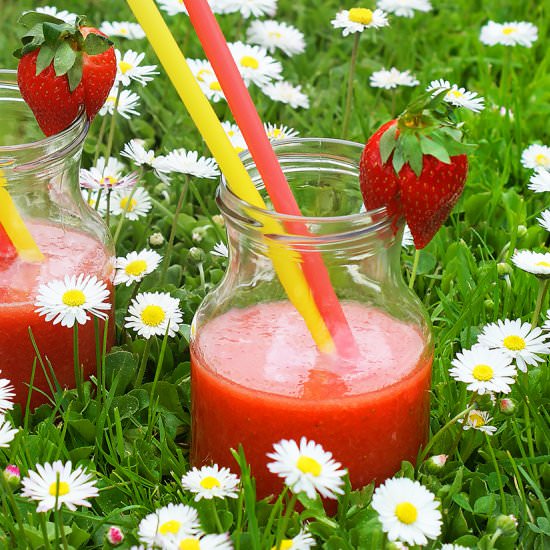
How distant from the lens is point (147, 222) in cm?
163

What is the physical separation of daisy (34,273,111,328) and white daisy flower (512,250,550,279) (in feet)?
1.43

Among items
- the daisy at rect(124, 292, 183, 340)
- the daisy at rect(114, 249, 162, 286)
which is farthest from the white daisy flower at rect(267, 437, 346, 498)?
the daisy at rect(114, 249, 162, 286)

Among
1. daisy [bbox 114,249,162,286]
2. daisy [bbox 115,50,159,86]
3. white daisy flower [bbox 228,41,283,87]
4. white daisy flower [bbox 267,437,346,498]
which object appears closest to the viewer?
white daisy flower [bbox 267,437,346,498]

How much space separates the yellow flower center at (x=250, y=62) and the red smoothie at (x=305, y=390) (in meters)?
0.76

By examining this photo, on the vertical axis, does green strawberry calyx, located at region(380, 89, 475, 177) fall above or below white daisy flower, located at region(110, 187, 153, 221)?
above

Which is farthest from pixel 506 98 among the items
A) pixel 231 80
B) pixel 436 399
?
pixel 231 80

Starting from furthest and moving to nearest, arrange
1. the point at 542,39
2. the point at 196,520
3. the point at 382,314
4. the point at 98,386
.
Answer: the point at 542,39 < the point at 98,386 < the point at 382,314 < the point at 196,520

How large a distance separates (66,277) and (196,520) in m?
0.31

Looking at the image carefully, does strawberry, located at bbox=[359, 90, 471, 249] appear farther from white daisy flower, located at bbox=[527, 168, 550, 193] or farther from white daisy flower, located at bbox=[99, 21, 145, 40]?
white daisy flower, located at bbox=[99, 21, 145, 40]

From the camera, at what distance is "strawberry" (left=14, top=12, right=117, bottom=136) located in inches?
46.5

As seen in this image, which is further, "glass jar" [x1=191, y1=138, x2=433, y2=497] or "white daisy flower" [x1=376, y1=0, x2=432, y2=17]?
"white daisy flower" [x1=376, y1=0, x2=432, y2=17]

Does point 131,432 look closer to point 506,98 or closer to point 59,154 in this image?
point 59,154

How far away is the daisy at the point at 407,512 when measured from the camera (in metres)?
0.95

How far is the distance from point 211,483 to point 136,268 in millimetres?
385
